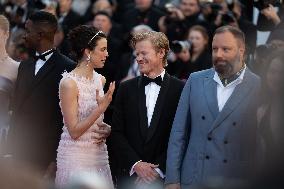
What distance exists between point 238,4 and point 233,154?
4479 millimetres

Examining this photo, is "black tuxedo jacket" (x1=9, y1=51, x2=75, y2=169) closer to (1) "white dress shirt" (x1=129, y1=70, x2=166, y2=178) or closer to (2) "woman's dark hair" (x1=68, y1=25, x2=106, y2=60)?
(2) "woman's dark hair" (x1=68, y1=25, x2=106, y2=60)

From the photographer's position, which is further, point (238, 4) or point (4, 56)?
point (238, 4)


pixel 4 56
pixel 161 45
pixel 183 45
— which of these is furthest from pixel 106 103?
pixel 183 45

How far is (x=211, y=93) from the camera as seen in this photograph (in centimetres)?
449

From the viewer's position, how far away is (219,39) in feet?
14.8

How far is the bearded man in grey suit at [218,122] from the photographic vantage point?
442 centimetres

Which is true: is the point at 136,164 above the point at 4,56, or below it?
below

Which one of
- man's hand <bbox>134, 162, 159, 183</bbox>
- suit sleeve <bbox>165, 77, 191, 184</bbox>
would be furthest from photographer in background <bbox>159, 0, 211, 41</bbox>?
suit sleeve <bbox>165, 77, 191, 184</bbox>

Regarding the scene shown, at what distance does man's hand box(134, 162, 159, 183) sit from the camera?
15.6 ft

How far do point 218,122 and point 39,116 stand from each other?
5.17ft

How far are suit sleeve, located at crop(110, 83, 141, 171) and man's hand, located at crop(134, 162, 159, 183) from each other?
55 mm

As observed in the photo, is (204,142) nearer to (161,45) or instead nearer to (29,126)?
(161,45)

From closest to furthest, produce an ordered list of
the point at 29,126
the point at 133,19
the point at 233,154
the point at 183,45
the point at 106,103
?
the point at 233,154 → the point at 106,103 → the point at 29,126 → the point at 183,45 → the point at 133,19

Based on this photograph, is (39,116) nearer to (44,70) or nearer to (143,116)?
(44,70)
